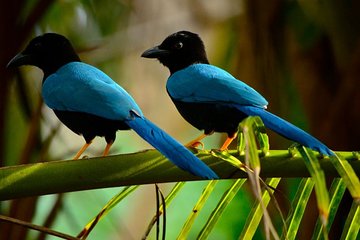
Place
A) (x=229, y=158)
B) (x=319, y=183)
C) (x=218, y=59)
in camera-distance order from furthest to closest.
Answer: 1. (x=218, y=59)
2. (x=229, y=158)
3. (x=319, y=183)

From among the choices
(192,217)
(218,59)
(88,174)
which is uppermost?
(88,174)

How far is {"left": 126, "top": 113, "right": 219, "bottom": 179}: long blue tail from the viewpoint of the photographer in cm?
144

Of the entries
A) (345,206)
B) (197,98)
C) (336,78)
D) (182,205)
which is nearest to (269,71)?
(336,78)

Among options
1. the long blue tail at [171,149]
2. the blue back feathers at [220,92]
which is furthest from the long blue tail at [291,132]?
the long blue tail at [171,149]

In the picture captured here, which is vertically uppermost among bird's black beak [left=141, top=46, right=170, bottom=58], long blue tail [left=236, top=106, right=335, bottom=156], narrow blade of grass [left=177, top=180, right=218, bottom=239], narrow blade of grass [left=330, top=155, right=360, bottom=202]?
bird's black beak [left=141, top=46, right=170, bottom=58]

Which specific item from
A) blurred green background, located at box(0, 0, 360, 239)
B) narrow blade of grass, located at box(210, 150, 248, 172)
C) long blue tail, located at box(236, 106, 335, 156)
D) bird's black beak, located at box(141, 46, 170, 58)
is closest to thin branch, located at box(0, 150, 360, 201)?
narrow blade of grass, located at box(210, 150, 248, 172)

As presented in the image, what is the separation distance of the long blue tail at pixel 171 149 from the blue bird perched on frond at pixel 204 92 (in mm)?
244

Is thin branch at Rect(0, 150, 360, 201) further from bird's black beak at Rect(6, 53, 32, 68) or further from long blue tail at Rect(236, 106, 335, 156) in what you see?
bird's black beak at Rect(6, 53, 32, 68)

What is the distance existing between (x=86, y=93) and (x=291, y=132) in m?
0.55

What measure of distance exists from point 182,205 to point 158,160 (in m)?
5.38

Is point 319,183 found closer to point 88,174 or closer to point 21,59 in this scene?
point 88,174

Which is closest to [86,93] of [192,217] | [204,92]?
[204,92]

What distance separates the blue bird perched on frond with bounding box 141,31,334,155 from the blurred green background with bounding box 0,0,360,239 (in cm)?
56

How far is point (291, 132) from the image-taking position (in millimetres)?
1684
